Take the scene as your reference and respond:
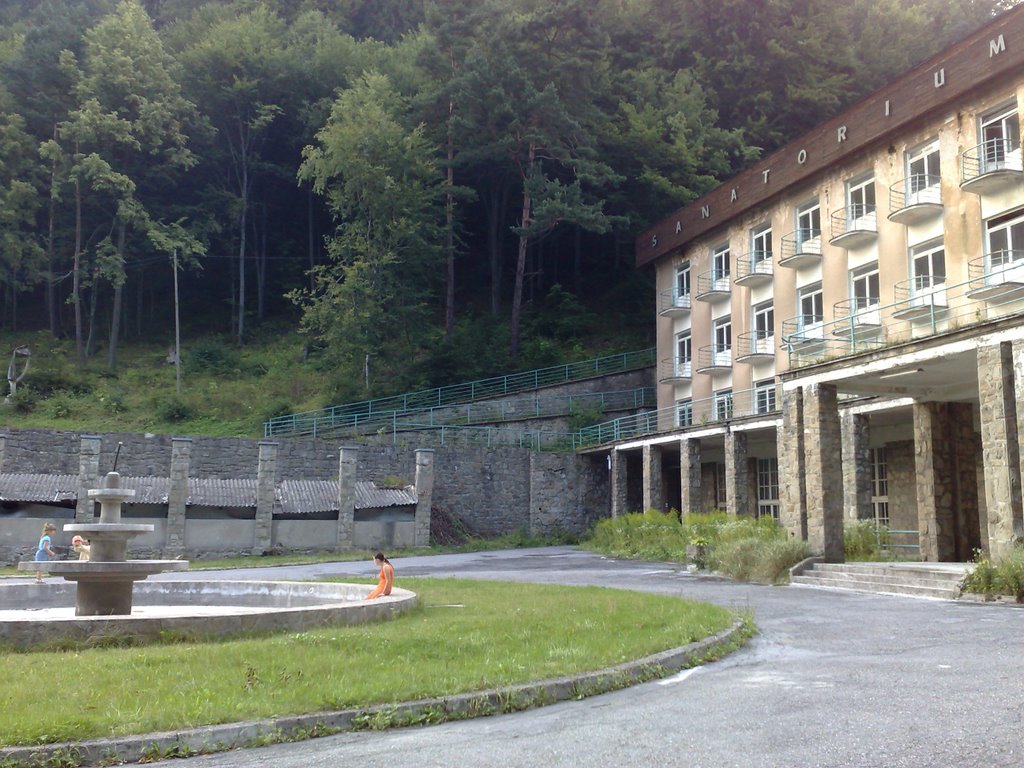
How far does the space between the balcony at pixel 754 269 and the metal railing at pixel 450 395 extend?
35.5 ft

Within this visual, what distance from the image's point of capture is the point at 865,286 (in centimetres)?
3131

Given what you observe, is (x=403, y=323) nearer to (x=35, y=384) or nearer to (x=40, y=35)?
(x=35, y=384)

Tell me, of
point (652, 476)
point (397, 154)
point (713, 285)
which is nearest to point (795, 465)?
point (652, 476)

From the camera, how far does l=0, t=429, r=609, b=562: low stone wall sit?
31.5 meters

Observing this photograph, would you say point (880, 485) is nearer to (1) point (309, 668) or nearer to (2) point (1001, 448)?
(2) point (1001, 448)

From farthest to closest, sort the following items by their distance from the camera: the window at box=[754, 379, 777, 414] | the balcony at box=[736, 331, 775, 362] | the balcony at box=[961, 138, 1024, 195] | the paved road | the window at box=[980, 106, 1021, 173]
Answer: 1. the balcony at box=[736, 331, 775, 362]
2. the window at box=[754, 379, 777, 414]
3. the window at box=[980, 106, 1021, 173]
4. the balcony at box=[961, 138, 1024, 195]
5. the paved road

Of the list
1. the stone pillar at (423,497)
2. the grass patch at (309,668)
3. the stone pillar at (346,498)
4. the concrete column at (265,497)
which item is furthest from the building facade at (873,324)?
the concrete column at (265,497)

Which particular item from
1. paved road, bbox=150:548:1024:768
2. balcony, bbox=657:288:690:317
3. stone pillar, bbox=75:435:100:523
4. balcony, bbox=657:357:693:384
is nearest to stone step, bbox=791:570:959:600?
paved road, bbox=150:548:1024:768

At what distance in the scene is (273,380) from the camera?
169 ft

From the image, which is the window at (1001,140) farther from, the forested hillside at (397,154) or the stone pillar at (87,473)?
the stone pillar at (87,473)

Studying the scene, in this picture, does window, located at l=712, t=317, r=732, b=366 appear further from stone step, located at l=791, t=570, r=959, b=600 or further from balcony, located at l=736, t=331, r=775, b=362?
stone step, located at l=791, t=570, r=959, b=600

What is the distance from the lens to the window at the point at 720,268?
39688mm

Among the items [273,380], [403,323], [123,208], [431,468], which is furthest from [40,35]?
[431,468]

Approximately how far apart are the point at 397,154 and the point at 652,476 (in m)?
21.6
